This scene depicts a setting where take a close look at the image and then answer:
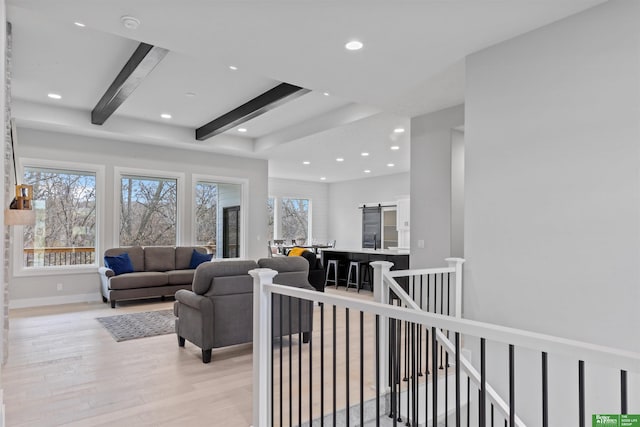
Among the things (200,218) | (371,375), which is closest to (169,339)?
(371,375)

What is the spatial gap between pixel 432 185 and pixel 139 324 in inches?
168

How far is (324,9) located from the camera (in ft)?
8.87

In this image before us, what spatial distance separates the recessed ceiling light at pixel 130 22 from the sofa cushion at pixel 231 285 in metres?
2.22

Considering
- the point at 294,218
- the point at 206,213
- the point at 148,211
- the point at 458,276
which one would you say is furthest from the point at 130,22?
the point at 294,218

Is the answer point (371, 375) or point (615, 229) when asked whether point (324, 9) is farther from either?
point (371, 375)

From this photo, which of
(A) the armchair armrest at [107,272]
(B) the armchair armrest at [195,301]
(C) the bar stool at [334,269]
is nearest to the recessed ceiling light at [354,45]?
(B) the armchair armrest at [195,301]

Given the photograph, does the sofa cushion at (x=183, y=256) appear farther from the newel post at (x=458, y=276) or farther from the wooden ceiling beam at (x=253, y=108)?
the newel post at (x=458, y=276)

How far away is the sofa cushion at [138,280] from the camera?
246 inches

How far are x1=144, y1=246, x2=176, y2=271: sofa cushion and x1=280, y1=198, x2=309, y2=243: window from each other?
5148 mm

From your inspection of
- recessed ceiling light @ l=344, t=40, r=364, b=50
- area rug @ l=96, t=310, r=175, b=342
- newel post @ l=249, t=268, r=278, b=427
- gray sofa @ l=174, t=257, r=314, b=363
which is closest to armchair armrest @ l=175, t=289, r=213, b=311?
gray sofa @ l=174, t=257, r=314, b=363

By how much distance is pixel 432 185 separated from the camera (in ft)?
17.2

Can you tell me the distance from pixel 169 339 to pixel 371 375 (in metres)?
2.38

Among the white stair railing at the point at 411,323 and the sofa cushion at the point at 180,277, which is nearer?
the white stair railing at the point at 411,323

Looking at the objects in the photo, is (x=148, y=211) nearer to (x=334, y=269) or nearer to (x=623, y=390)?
(x=334, y=269)
